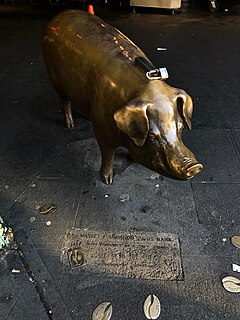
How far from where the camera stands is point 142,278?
7.45 ft

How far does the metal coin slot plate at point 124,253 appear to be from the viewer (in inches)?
91.0

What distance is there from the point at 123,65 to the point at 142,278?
146cm

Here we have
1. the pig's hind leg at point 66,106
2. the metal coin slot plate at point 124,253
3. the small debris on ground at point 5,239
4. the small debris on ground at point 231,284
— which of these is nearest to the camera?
the small debris on ground at point 231,284

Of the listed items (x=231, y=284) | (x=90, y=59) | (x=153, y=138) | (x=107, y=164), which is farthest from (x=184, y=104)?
(x=231, y=284)

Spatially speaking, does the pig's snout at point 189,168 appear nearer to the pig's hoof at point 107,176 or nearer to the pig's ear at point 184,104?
the pig's ear at point 184,104

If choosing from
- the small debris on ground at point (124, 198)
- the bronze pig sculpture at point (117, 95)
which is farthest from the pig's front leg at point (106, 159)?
the small debris on ground at point (124, 198)

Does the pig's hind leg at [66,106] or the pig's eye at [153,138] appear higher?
the pig's eye at [153,138]

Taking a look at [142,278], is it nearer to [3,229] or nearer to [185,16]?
[3,229]

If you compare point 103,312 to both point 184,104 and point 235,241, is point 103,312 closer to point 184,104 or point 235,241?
point 235,241

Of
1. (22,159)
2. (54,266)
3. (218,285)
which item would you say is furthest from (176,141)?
(22,159)

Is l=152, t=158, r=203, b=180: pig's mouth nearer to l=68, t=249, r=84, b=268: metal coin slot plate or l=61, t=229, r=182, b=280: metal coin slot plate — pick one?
l=61, t=229, r=182, b=280: metal coin slot plate

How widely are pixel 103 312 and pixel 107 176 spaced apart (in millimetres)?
1184

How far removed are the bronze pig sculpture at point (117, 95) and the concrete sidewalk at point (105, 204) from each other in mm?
410

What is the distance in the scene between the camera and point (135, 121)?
6.59ft
